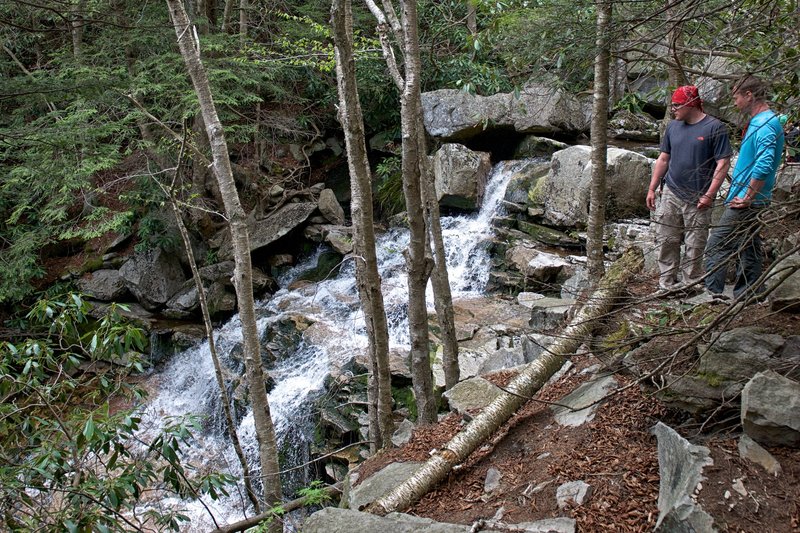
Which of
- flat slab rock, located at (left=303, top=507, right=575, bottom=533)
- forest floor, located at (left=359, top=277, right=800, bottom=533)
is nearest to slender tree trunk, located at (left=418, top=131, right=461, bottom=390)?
forest floor, located at (left=359, top=277, right=800, bottom=533)

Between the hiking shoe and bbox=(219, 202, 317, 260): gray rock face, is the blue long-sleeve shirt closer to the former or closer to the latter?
the hiking shoe

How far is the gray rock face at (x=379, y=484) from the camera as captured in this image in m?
4.10

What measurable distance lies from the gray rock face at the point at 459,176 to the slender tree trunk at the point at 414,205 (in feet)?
23.4

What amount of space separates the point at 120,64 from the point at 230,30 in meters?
3.34

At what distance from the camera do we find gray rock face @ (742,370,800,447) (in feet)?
8.71

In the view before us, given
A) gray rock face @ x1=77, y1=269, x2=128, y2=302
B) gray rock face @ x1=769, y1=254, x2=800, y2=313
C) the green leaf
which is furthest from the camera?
gray rock face @ x1=77, y1=269, x2=128, y2=302

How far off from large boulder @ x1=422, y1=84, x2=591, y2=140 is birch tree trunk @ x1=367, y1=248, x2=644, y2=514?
836 cm

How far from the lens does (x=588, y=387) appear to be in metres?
4.18

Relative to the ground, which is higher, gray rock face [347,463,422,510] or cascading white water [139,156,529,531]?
gray rock face [347,463,422,510]

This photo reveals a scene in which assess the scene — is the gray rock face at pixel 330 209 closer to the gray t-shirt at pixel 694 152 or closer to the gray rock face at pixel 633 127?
the gray rock face at pixel 633 127

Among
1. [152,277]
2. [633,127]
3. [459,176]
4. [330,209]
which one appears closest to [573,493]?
[459,176]

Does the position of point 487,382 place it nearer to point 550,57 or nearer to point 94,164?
point 550,57

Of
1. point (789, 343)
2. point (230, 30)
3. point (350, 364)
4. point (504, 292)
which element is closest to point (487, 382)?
point (789, 343)

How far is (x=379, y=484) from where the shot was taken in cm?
425
